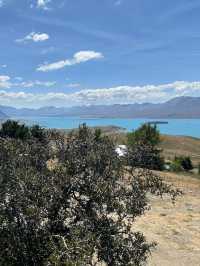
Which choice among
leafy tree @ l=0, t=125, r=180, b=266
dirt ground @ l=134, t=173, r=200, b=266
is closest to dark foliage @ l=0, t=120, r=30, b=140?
dirt ground @ l=134, t=173, r=200, b=266

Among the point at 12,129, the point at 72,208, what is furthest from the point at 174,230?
the point at 12,129

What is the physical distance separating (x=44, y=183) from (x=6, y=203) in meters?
1.08

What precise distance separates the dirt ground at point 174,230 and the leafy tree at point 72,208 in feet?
31.3

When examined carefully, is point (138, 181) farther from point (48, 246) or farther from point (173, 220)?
point (173, 220)

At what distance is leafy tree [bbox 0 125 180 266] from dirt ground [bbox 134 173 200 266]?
953 centimetres

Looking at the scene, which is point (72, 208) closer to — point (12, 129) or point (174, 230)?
point (174, 230)

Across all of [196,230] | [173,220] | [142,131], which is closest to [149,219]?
[173,220]

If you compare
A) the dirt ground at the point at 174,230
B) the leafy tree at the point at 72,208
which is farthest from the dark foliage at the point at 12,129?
the leafy tree at the point at 72,208

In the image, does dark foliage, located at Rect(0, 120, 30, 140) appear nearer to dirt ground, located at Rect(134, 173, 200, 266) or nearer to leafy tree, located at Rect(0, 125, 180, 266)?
dirt ground, located at Rect(134, 173, 200, 266)

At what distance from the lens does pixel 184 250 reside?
21922 mm

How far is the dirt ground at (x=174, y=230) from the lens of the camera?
20.7 meters

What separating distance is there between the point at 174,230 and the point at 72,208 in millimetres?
15354

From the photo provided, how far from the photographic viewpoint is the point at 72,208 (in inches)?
442

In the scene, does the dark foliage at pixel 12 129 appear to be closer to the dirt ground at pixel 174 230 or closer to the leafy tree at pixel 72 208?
the dirt ground at pixel 174 230
